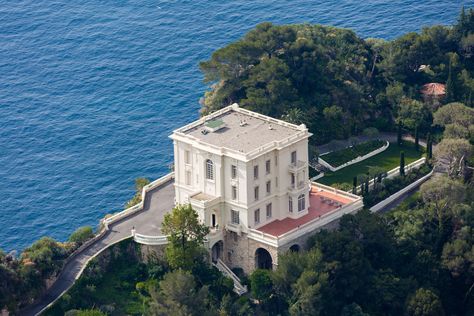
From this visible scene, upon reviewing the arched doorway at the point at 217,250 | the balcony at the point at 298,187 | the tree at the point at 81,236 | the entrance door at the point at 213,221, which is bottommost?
the arched doorway at the point at 217,250

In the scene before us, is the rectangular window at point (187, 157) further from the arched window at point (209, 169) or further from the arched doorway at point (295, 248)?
the arched doorway at point (295, 248)

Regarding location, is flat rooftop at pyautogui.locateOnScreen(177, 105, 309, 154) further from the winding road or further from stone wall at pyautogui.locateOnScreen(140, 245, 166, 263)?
stone wall at pyautogui.locateOnScreen(140, 245, 166, 263)

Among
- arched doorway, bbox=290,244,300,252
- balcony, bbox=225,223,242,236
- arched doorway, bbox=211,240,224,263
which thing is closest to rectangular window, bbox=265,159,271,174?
balcony, bbox=225,223,242,236

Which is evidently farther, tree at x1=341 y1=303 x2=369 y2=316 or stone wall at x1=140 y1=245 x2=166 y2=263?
stone wall at x1=140 y1=245 x2=166 y2=263

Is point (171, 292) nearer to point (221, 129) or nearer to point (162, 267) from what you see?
point (162, 267)

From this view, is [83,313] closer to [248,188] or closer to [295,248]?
[248,188]

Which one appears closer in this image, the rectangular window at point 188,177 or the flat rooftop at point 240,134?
the flat rooftop at point 240,134

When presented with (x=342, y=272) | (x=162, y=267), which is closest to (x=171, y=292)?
(x=162, y=267)

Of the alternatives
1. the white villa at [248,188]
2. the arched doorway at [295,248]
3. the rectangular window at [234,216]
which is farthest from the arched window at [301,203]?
the rectangular window at [234,216]
